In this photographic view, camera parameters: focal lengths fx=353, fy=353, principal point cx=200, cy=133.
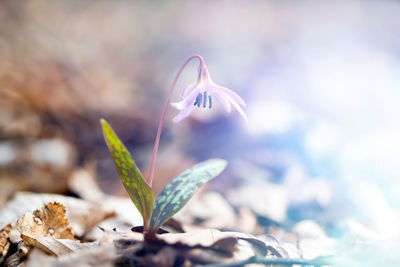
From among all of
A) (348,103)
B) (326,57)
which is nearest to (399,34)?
(326,57)

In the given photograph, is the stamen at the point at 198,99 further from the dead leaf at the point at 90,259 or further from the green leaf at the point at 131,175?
the dead leaf at the point at 90,259

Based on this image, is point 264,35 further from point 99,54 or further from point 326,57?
point 99,54

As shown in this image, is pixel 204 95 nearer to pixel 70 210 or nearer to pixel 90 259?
pixel 90 259

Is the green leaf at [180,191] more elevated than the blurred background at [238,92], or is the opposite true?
the blurred background at [238,92]

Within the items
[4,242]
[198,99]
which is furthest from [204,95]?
[4,242]

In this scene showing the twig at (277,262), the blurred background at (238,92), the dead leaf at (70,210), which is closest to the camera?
the twig at (277,262)

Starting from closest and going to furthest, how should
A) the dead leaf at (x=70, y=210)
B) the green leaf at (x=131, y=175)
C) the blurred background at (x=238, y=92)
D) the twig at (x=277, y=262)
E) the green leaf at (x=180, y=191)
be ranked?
the twig at (x=277, y=262)
the green leaf at (x=131, y=175)
the green leaf at (x=180, y=191)
the dead leaf at (x=70, y=210)
the blurred background at (x=238, y=92)

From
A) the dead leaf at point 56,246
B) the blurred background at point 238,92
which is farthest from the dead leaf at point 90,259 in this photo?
the blurred background at point 238,92
